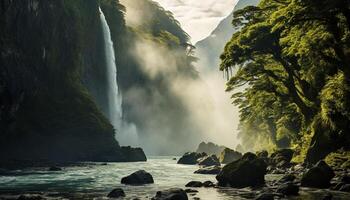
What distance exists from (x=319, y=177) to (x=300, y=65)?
18111 millimetres

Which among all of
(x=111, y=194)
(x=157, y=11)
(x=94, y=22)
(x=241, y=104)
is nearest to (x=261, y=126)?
(x=241, y=104)

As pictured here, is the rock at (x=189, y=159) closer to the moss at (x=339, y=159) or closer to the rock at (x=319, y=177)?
the moss at (x=339, y=159)

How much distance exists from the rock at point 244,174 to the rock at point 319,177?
11.4 ft

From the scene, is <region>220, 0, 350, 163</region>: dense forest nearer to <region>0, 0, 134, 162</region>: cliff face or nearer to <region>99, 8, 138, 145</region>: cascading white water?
<region>0, 0, 134, 162</region>: cliff face

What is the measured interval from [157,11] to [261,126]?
125m

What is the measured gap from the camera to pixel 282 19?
28281 millimetres

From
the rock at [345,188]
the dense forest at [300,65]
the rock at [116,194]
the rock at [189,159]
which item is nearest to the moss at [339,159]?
the dense forest at [300,65]

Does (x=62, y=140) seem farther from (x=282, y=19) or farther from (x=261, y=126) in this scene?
(x=282, y=19)

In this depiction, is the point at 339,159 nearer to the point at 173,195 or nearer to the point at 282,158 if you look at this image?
the point at 282,158

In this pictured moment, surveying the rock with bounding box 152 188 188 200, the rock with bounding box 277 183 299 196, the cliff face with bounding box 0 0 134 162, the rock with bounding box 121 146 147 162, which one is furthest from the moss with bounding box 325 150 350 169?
the rock with bounding box 121 146 147 162

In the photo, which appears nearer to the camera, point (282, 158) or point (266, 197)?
point (266, 197)

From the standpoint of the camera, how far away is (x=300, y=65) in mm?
41000

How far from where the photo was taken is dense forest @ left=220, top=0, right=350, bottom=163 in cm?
2731

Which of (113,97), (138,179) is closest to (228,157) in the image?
(138,179)
